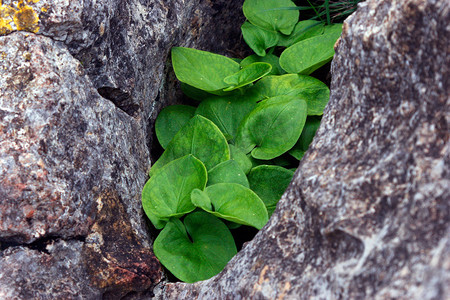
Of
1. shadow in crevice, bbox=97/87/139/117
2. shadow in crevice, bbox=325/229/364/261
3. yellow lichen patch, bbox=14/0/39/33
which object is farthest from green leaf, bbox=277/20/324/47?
shadow in crevice, bbox=325/229/364/261

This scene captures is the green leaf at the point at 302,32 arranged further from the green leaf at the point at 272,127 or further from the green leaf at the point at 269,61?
the green leaf at the point at 272,127

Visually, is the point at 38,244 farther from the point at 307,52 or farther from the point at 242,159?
the point at 307,52

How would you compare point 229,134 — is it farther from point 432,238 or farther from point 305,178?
point 432,238

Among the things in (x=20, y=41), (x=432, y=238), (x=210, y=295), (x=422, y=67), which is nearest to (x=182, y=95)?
(x=20, y=41)

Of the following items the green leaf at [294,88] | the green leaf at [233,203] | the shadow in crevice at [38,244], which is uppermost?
the green leaf at [294,88]

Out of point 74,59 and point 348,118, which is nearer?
point 348,118

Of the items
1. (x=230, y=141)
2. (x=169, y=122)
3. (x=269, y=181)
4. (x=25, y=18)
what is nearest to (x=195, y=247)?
(x=269, y=181)

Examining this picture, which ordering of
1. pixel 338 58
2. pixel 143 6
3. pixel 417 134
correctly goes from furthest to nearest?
pixel 143 6
pixel 338 58
pixel 417 134

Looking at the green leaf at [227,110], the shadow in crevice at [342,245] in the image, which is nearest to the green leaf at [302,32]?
the green leaf at [227,110]
